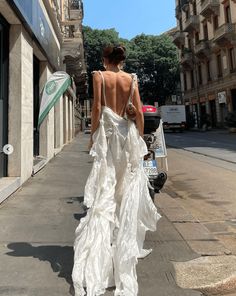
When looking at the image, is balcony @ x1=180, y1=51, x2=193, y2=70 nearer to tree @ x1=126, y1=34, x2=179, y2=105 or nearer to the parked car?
tree @ x1=126, y1=34, x2=179, y2=105

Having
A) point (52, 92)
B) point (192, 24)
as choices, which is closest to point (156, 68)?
point (192, 24)

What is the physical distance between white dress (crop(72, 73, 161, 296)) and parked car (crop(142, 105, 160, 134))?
2.68 metres

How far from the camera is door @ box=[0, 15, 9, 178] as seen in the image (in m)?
7.64

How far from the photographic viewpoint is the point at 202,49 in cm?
4334

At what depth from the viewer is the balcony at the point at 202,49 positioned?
42656 mm

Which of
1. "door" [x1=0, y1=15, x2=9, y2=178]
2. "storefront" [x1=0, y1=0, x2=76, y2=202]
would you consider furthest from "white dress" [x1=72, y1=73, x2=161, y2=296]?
"door" [x1=0, y1=15, x2=9, y2=178]

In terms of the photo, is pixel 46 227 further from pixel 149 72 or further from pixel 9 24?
pixel 149 72

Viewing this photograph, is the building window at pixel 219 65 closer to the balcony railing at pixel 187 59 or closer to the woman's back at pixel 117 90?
the balcony railing at pixel 187 59

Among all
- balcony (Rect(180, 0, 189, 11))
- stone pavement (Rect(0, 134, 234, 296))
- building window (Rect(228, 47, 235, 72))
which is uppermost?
balcony (Rect(180, 0, 189, 11))

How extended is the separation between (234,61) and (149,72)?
2028cm

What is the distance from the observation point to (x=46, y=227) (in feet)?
16.8

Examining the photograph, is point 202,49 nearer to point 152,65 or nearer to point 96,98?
point 152,65

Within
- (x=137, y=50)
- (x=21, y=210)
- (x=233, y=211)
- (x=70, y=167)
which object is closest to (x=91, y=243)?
(x=21, y=210)

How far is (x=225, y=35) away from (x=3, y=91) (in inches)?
1299
